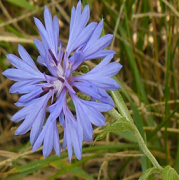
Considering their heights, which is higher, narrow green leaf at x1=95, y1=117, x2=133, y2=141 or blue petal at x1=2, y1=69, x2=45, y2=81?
blue petal at x1=2, y1=69, x2=45, y2=81

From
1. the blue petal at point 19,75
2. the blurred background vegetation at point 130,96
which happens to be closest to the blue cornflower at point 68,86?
the blue petal at point 19,75

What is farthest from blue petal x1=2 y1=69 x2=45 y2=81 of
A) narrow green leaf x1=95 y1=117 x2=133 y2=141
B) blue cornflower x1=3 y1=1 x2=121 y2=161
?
narrow green leaf x1=95 y1=117 x2=133 y2=141

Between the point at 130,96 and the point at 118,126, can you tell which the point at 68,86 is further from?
the point at 130,96

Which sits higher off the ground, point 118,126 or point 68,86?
point 68,86

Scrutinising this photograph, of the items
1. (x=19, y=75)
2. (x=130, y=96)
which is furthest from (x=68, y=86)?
(x=130, y=96)

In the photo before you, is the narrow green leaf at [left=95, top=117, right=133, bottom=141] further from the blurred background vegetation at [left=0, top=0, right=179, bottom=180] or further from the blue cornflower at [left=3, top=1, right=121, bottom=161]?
the blurred background vegetation at [left=0, top=0, right=179, bottom=180]

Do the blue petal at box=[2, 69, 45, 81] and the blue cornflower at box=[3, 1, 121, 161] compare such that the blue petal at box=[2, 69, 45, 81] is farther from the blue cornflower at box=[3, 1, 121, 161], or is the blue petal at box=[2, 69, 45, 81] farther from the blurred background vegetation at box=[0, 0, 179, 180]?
the blurred background vegetation at box=[0, 0, 179, 180]

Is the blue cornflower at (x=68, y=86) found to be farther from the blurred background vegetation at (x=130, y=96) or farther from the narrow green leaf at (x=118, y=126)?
the blurred background vegetation at (x=130, y=96)

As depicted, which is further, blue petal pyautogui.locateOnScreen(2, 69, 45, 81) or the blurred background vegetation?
the blurred background vegetation

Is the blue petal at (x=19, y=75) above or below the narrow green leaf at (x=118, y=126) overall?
above
